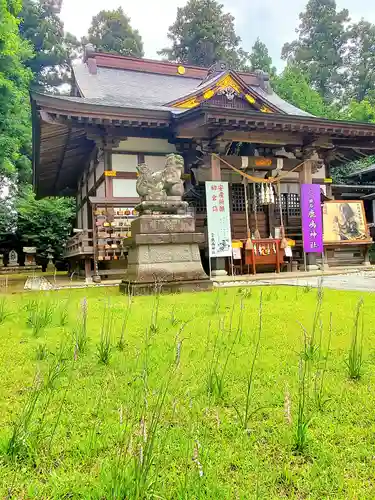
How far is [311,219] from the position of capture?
11.6m

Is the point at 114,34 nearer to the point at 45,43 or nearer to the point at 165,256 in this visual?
the point at 45,43

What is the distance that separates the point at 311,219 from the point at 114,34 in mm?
32406

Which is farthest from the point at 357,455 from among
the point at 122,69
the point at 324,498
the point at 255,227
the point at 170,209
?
the point at 122,69

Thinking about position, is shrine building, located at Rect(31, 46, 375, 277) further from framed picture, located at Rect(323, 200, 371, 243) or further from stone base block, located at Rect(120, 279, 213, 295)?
stone base block, located at Rect(120, 279, 213, 295)

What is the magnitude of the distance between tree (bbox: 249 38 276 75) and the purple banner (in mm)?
27869

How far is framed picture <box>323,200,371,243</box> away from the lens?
12.5 m

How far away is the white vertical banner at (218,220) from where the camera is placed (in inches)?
412

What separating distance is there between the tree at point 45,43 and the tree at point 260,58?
16582 millimetres

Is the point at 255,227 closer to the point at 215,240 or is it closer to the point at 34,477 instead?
the point at 215,240

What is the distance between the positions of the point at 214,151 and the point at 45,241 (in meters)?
13.9

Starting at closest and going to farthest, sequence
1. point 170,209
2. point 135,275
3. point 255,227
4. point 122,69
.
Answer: point 135,275 < point 170,209 < point 255,227 < point 122,69

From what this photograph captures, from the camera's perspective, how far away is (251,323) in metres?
3.61

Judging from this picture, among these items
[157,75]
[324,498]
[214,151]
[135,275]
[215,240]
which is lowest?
[324,498]

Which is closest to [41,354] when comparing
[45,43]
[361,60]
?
[45,43]
